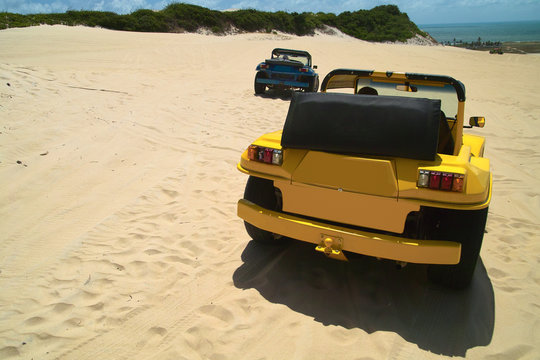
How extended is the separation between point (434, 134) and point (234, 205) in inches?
105

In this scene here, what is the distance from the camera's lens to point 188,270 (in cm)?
357

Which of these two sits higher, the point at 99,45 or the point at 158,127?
the point at 99,45

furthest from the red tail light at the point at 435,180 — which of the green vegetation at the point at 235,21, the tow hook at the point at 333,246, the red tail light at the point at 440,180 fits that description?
the green vegetation at the point at 235,21

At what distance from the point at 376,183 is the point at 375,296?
101cm

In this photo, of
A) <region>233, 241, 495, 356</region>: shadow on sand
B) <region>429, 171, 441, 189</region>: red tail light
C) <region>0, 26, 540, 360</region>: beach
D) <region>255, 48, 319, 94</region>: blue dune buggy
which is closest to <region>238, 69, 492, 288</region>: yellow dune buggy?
<region>429, 171, 441, 189</region>: red tail light

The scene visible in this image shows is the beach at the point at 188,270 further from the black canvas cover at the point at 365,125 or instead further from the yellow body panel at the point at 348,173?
the black canvas cover at the point at 365,125

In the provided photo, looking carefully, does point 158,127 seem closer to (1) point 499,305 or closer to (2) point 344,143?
(2) point 344,143

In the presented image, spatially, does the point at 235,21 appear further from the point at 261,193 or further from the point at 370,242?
the point at 370,242

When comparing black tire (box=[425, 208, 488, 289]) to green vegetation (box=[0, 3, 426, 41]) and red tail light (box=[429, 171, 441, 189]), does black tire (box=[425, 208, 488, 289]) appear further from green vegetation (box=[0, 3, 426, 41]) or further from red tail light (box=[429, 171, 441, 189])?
green vegetation (box=[0, 3, 426, 41])

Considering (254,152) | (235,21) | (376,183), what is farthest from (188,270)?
(235,21)

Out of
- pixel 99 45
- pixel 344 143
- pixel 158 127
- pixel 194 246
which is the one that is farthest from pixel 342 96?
pixel 99 45

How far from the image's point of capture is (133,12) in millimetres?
36875

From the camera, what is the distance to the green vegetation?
104 feet

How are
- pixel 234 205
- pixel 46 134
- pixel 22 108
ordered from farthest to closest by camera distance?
1. pixel 22 108
2. pixel 46 134
3. pixel 234 205
